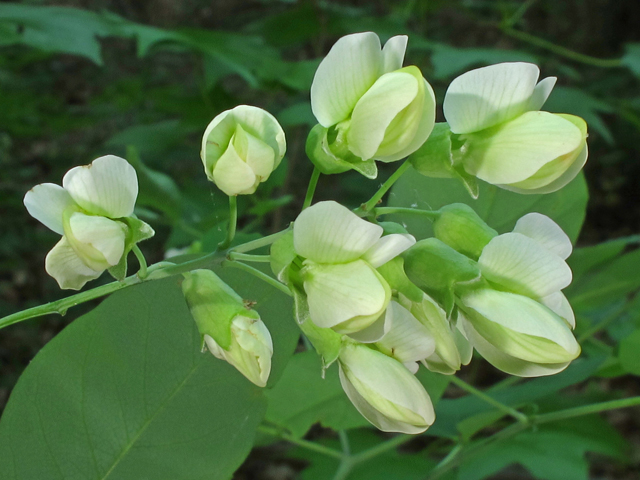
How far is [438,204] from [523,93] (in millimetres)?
275

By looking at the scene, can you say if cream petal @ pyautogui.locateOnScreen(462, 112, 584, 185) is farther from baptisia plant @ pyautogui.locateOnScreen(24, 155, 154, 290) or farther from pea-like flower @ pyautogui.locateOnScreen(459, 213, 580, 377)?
baptisia plant @ pyautogui.locateOnScreen(24, 155, 154, 290)

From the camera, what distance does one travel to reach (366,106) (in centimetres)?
53

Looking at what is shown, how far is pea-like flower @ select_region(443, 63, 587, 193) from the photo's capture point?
53cm

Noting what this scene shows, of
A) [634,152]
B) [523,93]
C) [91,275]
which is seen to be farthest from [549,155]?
[634,152]

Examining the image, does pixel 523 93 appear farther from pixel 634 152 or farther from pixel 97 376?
Result: pixel 634 152

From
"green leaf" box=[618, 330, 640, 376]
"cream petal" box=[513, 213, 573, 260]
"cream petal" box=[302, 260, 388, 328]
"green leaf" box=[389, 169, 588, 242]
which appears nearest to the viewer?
"cream petal" box=[302, 260, 388, 328]

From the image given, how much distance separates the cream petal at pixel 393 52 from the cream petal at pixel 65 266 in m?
0.30

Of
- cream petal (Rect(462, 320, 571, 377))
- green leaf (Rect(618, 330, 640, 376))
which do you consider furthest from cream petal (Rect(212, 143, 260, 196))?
green leaf (Rect(618, 330, 640, 376))

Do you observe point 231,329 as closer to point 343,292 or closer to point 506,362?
point 343,292

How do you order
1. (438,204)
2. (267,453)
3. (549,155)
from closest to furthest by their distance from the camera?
(549,155) → (438,204) → (267,453)

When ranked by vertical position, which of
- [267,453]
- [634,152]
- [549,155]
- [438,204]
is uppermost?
[549,155]

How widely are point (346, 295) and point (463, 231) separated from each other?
163 mm

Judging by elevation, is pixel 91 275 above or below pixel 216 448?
above

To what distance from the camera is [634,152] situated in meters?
3.23
